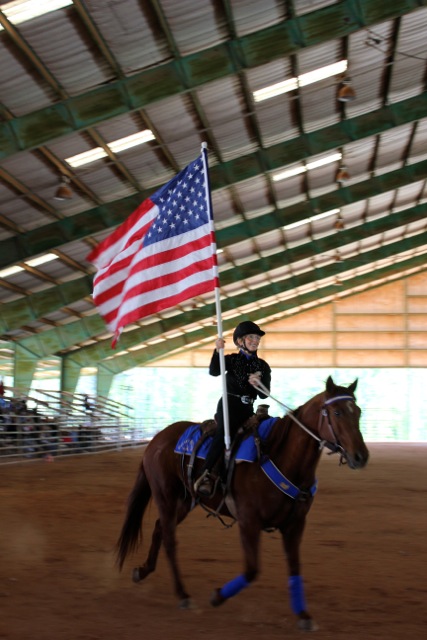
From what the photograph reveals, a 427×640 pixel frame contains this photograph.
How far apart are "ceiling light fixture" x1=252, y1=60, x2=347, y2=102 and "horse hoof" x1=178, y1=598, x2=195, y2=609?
12048 millimetres

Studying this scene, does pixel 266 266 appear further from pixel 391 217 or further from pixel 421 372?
pixel 421 372

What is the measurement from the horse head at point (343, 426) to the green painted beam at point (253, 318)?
35.6 meters

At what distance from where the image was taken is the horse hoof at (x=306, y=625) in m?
5.37

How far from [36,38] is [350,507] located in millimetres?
8245

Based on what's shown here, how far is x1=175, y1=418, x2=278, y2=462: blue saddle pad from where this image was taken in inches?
226

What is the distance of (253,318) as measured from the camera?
41812 mm

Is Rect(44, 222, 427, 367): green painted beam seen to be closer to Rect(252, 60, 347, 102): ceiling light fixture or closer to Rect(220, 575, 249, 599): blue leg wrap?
Rect(252, 60, 347, 102): ceiling light fixture

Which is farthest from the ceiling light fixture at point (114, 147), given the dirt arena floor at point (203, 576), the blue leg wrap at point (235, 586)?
the blue leg wrap at point (235, 586)

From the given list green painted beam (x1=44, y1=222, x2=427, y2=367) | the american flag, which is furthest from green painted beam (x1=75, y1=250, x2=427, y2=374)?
the american flag

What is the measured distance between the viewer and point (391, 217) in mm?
31078

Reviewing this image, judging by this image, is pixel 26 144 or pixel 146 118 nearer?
pixel 26 144

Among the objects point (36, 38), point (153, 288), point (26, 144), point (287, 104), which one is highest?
point (287, 104)

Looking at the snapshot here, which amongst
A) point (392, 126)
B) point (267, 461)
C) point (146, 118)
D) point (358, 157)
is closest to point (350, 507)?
point (267, 461)

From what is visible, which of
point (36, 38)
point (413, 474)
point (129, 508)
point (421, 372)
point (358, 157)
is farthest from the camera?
point (421, 372)
